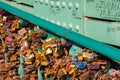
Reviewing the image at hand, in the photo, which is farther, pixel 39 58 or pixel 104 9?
pixel 39 58

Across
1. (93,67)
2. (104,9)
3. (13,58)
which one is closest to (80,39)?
(93,67)

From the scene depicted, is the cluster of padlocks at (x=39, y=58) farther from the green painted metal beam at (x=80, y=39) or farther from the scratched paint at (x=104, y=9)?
the scratched paint at (x=104, y=9)

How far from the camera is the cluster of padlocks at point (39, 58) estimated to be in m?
3.44

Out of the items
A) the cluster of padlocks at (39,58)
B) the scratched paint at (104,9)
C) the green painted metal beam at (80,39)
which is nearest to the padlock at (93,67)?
the cluster of padlocks at (39,58)

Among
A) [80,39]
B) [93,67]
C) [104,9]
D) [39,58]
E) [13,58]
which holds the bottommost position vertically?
[13,58]

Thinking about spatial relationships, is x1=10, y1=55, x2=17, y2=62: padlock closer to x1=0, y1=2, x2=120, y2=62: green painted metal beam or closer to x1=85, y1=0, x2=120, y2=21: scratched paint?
x1=0, y1=2, x2=120, y2=62: green painted metal beam

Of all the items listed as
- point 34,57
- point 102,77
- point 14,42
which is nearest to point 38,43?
point 34,57

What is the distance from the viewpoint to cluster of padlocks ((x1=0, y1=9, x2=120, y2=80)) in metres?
3.44

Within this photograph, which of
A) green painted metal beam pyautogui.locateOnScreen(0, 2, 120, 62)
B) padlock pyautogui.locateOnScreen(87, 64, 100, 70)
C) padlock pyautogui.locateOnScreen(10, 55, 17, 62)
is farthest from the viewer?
padlock pyautogui.locateOnScreen(10, 55, 17, 62)

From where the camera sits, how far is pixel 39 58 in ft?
14.2

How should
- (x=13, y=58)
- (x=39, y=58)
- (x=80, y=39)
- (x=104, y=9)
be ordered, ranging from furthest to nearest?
(x=13, y=58), (x=39, y=58), (x=80, y=39), (x=104, y=9)

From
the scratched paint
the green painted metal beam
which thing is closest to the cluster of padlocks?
the green painted metal beam

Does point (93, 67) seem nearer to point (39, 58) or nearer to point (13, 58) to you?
point (39, 58)

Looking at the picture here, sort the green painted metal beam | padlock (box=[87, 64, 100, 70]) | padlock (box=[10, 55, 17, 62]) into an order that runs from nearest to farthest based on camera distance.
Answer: the green painted metal beam → padlock (box=[87, 64, 100, 70]) → padlock (box=[10, 55, 17, 62])
